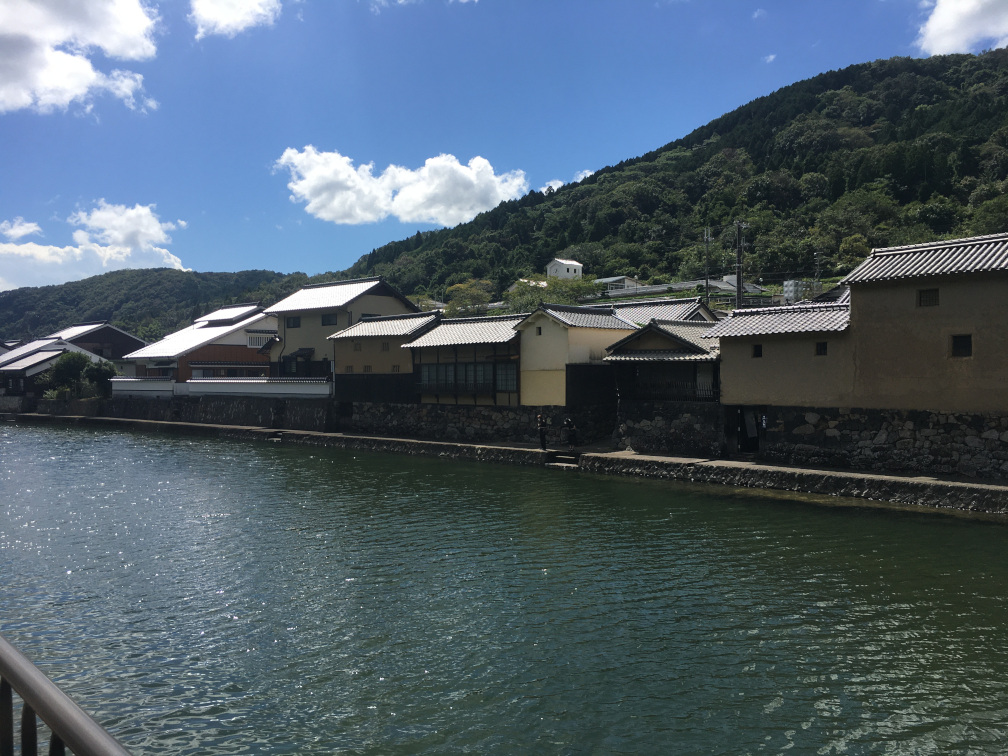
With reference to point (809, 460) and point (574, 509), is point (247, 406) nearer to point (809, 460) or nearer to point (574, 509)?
point (574, 509)

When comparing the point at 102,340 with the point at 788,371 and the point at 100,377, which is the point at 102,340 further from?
the point at 788,371

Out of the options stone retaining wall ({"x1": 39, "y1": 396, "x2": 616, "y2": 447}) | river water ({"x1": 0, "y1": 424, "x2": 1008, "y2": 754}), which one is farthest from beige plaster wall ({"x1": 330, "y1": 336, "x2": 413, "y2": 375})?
river water ({"x1": 0, "y1": 424, "x2": 1008, "y2": 754})

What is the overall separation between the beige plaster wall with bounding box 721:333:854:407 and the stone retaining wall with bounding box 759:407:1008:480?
0.48m

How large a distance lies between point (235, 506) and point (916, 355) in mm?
21021

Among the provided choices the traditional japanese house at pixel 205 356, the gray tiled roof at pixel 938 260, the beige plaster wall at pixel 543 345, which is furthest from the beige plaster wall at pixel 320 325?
the gray tiled roof at pixel 938 260

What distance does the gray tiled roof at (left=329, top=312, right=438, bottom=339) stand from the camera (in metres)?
36.1

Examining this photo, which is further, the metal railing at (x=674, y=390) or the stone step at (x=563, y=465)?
the stone step at (x=563, y=465)

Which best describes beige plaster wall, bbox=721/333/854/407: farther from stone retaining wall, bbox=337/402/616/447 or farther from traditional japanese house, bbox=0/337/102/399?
traditional japanese house, bbox=0/337/102/399

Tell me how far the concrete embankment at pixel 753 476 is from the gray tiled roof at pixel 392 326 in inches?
226

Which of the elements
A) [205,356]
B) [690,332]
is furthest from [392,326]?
[205,356]

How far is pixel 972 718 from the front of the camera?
7.99 meters

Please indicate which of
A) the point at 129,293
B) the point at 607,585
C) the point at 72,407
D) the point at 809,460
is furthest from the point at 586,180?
the point at 607,585

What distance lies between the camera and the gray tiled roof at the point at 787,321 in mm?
22047

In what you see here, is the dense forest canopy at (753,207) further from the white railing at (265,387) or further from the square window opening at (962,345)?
the square window opening at (962,345)
